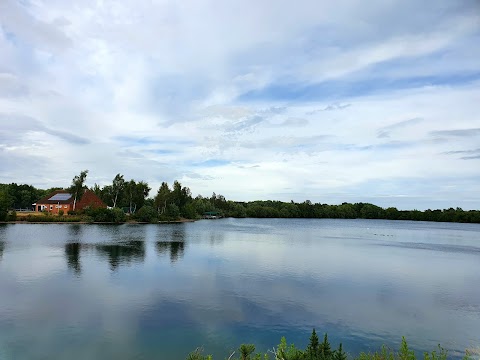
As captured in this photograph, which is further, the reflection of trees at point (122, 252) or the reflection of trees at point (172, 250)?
the reflection of trees at point (172, 250)

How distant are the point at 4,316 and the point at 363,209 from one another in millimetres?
193415

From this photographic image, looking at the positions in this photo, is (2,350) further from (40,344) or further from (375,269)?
(375,269)

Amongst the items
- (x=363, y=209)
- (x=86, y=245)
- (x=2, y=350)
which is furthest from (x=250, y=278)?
(x=363, y=209)

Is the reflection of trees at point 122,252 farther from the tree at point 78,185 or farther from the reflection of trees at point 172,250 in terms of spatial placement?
the tree at point 78,185

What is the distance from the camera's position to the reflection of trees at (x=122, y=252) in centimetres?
3135

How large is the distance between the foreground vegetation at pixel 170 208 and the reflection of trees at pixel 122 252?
40.5m

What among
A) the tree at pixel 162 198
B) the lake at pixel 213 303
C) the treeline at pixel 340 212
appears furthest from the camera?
the treeline at pixel 340 212

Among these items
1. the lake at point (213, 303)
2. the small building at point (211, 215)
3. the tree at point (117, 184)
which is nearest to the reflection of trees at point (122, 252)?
the lake at point (213, 303)

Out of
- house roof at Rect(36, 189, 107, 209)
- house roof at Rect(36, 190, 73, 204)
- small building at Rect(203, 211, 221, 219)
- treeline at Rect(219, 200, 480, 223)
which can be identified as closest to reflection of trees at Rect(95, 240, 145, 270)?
house roof at Rect(36, 189, 107, 209)

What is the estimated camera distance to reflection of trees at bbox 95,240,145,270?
31.4 metres

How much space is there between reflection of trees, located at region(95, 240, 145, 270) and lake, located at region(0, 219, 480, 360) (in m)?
0.20

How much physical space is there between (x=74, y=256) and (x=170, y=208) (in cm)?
7031

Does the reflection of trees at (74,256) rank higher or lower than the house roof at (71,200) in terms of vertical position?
lower

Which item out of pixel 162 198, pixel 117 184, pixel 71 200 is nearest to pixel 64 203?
pixel 71 200
